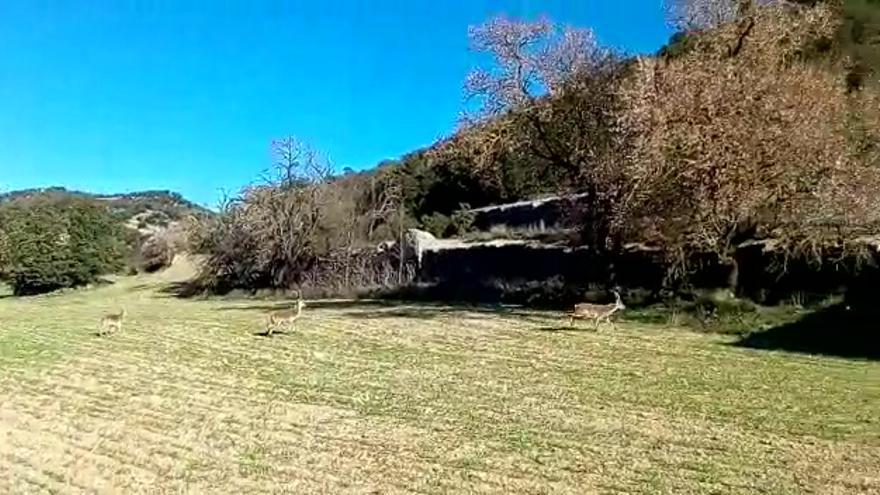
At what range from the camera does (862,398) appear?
1059 cm

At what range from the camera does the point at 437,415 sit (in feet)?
33.7

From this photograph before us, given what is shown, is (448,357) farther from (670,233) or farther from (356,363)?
(670,233)

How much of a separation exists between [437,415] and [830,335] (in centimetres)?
944

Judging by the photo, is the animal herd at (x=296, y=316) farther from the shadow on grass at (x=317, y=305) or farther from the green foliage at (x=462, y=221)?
the green foliage at (x=462, y=221)

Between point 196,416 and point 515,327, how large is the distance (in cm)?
947

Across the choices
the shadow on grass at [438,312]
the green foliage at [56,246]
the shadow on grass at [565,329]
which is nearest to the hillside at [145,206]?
the green foliage at [56,246]

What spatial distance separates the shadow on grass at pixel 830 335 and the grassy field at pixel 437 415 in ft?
2.31

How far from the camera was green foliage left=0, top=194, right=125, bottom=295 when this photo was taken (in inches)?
1640

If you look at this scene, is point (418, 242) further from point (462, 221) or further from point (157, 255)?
point (157, 255)

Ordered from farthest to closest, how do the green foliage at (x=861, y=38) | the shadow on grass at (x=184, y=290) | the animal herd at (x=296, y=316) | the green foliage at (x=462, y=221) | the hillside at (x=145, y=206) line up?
the hillside at (x=145, y=206) < the green foliage at (x=462, y=221) < the shadow on grass at (x=184, y=290) < the green foliage at (x=861, y=38) < the animal herd at (x=296, y=316)

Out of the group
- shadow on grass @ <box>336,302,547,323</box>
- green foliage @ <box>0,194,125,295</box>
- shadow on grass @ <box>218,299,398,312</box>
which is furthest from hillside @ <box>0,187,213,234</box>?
shadow on grass @ <box>336,302,547,323</box>

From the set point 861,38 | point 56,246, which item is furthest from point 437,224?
point 861,38

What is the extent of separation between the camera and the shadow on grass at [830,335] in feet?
48.1

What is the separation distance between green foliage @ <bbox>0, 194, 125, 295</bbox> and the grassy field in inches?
1039
